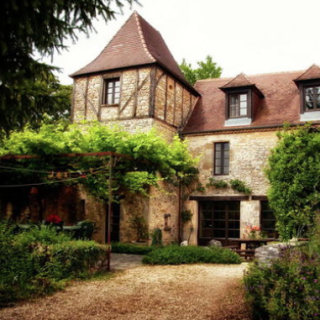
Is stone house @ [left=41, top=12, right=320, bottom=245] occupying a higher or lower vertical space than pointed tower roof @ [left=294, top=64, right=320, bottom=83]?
lower

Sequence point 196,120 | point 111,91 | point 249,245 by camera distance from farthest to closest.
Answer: point 196,120 < point 111,91 < point 249,245

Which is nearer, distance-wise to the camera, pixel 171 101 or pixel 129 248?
pixel 129 248

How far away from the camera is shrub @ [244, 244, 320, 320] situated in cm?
439

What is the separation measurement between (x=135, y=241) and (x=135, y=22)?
28.2ft

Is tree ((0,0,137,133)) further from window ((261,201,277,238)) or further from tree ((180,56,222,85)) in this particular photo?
tree ((180,56,222,85))

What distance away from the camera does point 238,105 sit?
14.7m

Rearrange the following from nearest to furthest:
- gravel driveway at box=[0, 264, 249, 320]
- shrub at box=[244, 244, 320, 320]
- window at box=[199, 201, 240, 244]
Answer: shrub at box=[244, 244, 320, 320] → gravel driveway at box=[0, 264, 249, 320] → window at box=[199, 201, 240, 244]

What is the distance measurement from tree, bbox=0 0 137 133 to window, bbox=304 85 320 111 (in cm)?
1098

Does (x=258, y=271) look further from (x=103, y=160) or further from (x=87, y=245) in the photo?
(x=103, y=160)

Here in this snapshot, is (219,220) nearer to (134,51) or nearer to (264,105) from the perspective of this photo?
(264,105)

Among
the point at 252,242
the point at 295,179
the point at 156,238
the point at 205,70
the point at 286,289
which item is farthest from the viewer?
the point at 205,70

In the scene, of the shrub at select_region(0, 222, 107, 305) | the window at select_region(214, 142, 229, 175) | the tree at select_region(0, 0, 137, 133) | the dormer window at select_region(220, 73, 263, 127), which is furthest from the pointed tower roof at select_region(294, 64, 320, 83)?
the tree at select_region(0, 0, 137, 133)

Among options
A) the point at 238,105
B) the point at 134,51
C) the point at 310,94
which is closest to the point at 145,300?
the point at 238,105

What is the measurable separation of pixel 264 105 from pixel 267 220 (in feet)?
14.3
